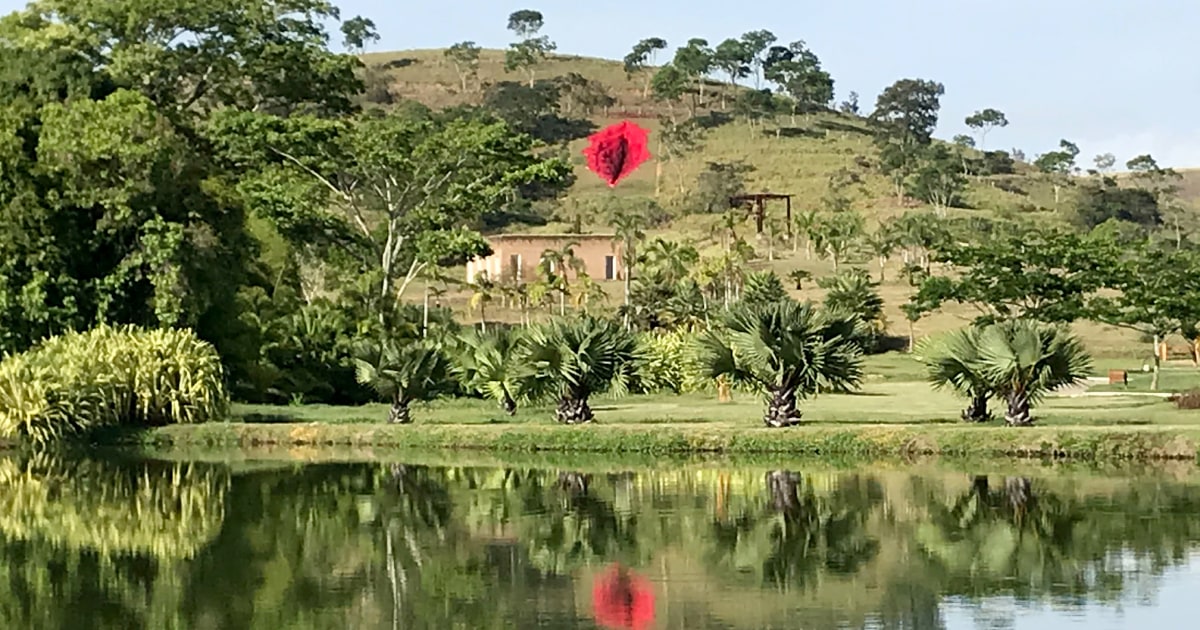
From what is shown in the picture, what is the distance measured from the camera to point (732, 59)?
439 ft

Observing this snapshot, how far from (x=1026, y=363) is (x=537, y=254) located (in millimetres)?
49579

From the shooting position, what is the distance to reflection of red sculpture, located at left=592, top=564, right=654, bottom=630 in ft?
41.4

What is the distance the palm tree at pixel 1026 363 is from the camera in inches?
1038

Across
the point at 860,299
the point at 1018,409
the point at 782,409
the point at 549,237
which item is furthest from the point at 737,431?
the point at 549,237

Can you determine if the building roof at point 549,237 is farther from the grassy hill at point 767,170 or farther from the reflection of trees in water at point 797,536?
the reflection of trees in water at point 797,536

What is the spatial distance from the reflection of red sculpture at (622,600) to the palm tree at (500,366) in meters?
13.6

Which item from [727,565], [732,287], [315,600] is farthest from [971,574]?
[732,287]

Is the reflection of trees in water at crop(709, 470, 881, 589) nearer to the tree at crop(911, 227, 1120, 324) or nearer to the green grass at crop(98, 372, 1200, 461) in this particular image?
the green grass at crop(98, 372, 1200, 461)

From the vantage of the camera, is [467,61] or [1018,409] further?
[467,61]

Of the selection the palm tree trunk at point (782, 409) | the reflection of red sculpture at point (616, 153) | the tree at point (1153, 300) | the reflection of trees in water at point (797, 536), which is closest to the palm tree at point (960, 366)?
the palm tree trunk at point (782, 409)

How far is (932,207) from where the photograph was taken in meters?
98.3

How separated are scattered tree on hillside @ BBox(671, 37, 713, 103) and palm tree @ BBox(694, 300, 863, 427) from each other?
329 ft

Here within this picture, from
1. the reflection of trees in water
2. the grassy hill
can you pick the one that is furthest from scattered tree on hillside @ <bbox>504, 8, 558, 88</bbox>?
the reflection of trees in water

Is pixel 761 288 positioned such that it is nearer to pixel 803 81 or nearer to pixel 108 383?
pixel 108 383
